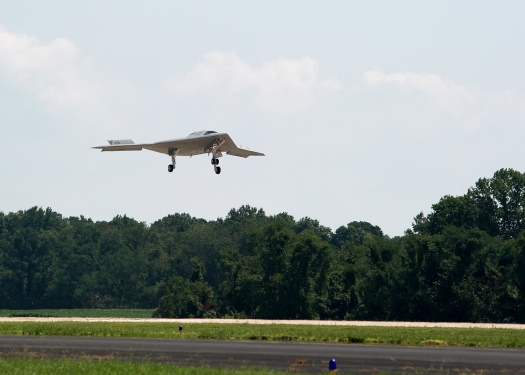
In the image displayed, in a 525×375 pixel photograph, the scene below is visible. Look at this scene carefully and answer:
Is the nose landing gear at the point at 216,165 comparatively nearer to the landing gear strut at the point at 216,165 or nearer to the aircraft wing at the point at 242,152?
the landing gear strut at the point at 216,165

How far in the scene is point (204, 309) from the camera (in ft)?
381

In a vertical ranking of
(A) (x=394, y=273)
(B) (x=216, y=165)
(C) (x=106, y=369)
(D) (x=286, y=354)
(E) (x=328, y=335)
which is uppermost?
(B) (x=216, y=165)

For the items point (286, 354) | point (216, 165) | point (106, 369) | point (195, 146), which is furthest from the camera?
point (195, 146)

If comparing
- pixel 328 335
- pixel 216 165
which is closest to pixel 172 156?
pixel 216 165

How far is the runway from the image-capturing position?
33.6 m

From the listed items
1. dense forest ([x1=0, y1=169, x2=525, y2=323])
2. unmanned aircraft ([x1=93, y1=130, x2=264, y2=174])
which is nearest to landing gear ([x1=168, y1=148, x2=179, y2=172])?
unmanned aircraft ([x1=93, y1=130, x2=264, y2=174])

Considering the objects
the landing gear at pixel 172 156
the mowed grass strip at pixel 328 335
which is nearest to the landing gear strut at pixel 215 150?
the landing gear at pixel 172 156

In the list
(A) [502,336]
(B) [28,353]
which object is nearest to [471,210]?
(A) [502,336]

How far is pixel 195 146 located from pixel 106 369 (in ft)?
103

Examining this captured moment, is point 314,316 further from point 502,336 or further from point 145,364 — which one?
point 145,364

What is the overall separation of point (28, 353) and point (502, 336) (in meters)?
27.3

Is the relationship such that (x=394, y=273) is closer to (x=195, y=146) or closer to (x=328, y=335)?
(x=195, y=146)

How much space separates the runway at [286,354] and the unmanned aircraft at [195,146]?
16.0m

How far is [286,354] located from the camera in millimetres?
38750
